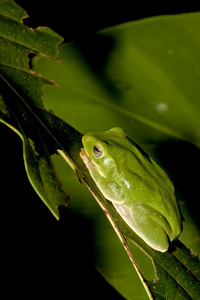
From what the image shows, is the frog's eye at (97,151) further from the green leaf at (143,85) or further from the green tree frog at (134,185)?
the green leaf at (143,85)

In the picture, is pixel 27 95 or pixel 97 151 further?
pixel 97 151

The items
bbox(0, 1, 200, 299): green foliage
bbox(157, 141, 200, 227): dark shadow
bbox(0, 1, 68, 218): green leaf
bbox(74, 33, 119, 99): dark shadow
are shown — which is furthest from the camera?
bbox(74, 33, 119, 99): dark shadow

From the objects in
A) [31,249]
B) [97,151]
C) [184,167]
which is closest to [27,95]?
[97,151]

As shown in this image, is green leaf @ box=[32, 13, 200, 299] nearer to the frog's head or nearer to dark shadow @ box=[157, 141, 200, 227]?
dark shadow @ box=[157, 141, 200, 227]

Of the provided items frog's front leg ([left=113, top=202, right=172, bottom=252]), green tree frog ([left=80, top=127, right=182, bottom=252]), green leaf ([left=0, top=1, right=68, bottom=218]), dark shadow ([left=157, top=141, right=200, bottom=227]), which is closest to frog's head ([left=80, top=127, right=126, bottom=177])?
green tree frog ([left=80, top=127, right=182, bottom=252])

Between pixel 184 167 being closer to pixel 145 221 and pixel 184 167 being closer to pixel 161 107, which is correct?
pixel 161 107

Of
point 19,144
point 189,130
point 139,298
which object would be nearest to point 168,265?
point 139,298

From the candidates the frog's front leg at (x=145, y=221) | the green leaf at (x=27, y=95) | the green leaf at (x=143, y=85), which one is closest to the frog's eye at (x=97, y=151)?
the frog's front leg at (x=145, y=221)
